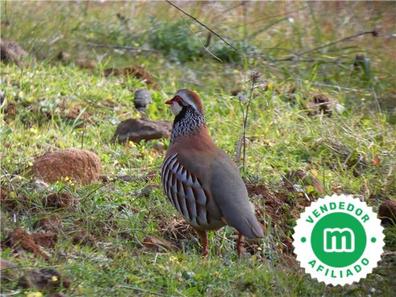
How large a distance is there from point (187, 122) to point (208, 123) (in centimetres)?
142

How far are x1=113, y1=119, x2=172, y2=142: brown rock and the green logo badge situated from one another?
168 cm

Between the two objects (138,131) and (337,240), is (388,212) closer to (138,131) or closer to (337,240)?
(337,240)

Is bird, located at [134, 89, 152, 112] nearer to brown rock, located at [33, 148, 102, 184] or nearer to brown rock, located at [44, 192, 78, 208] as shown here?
brown rock, located at [33, 148, 102, 184]

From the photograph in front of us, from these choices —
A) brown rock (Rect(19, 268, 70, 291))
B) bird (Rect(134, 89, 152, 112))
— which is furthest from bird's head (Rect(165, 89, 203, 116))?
bird (Rect(134, 89, 152, 112))

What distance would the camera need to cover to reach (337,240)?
183 inches

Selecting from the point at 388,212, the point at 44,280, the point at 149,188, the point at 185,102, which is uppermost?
the point at 185,102

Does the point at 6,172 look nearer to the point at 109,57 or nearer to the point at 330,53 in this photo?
the point at 109,57

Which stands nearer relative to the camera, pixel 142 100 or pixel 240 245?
pixel 240 245

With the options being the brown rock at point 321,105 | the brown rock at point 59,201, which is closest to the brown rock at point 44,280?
the brown rock at point 59,201

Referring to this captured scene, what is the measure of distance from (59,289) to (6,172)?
4.71 feet

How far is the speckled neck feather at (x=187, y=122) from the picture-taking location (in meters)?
5.14

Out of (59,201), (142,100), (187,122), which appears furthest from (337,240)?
(142,100)

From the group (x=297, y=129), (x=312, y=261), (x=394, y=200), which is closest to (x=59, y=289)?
(x=312, y=261)

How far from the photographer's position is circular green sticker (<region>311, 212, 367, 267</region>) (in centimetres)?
461
